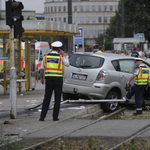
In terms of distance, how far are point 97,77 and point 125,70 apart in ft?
4.49

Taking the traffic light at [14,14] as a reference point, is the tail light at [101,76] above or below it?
below

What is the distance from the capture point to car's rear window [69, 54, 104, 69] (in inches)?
453

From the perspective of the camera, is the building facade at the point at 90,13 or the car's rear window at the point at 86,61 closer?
the car's rear window at the point at 86,61

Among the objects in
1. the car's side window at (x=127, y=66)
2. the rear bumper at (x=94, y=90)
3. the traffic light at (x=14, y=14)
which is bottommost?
the rear bumper at (x=94, y=90)

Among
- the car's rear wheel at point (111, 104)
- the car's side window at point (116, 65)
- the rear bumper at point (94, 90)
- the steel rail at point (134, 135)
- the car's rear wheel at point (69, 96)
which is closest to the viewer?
the steel rail at point (134, 135)

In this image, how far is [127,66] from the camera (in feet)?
40.6

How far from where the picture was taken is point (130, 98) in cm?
1152

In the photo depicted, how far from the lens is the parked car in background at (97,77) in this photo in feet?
36.9

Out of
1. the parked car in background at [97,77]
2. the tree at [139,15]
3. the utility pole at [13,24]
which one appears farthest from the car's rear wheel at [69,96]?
the tree at [139,15]

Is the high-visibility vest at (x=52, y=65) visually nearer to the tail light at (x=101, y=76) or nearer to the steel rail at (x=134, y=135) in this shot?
the steel rail at (x=134, y=135)

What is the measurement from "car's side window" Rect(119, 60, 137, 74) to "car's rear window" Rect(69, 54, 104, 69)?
866mm

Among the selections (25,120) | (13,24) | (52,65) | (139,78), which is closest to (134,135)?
(52,65)

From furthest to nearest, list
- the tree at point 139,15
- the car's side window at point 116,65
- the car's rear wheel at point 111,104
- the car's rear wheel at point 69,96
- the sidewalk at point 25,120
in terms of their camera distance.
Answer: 1. the tree at point 139,15
2. the car's rear wheel at point 69,96
3. the car's side window at point 116,65
4. the car's rear wheel at point 111,104
5. the sidewalk at point 25,120

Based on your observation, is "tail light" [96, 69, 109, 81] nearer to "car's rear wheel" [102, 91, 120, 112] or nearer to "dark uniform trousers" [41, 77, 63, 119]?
"car's rear wheel" [102, 91, 120, 112]
